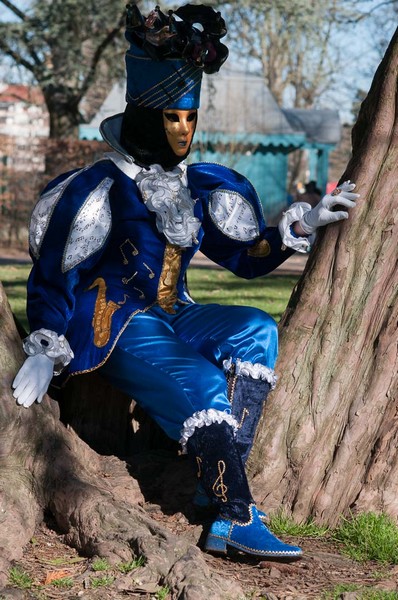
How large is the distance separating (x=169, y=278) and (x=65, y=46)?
45.2ft

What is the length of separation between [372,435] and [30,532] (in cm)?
129

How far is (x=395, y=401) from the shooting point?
145 inches

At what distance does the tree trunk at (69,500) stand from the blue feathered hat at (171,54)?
0.96 m

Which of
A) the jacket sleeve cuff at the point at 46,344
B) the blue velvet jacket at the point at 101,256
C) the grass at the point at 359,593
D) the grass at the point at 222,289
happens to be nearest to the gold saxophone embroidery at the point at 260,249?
the blue velvet jacket at the point at 101,256

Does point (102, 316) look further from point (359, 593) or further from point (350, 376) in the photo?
point (359, 593)

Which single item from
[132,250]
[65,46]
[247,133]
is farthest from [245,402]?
[247,133]

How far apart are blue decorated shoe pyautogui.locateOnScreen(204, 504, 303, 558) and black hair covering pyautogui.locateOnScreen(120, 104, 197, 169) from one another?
4.56 ft

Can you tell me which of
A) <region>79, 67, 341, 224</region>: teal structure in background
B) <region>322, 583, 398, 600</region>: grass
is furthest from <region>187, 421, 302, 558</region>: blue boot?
<region>79, 67, 341, 224</region>: teal structure in background

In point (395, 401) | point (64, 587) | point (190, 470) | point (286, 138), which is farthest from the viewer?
point (286, 138)

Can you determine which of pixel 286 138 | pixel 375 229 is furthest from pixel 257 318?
pixel 286 138

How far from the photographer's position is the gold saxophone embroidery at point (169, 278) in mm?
3873

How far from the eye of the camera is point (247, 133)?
22469 millimetres

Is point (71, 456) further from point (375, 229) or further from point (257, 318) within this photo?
point (375, 229)

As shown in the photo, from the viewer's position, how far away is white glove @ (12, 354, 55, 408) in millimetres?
3494
